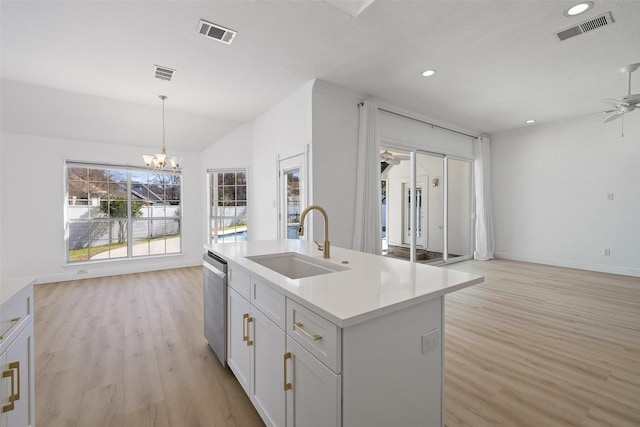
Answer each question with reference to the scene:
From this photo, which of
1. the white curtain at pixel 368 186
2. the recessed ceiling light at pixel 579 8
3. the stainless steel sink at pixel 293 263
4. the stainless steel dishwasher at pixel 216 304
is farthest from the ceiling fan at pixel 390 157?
the stainless steel dishwasher at pixel 216 304

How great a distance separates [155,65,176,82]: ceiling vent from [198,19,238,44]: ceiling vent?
102cm

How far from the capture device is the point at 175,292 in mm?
4383

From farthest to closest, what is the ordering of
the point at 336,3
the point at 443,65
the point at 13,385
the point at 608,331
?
1. the point at 443,65
2. the point at 608,331
3. the point at 336,3
4. the point at 13,385

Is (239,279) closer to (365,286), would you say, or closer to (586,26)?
(365,286)

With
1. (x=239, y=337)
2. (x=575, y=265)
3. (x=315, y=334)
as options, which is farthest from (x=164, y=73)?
(x=575, y=265)

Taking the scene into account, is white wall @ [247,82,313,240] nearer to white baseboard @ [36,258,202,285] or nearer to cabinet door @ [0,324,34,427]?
white baseboard @ [36,258,202,285]

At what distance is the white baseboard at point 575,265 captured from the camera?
523cm

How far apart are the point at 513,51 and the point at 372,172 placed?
220 centimetres

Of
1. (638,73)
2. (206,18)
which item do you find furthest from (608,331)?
(206,18)

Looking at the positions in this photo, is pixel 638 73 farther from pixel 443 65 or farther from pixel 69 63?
pixel 69 63

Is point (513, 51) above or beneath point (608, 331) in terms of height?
above

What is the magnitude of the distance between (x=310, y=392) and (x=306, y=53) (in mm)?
3263

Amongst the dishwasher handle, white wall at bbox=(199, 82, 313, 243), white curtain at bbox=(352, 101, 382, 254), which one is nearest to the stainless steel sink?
the dishwasher handle

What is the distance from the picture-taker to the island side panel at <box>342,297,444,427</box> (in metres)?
1.05
